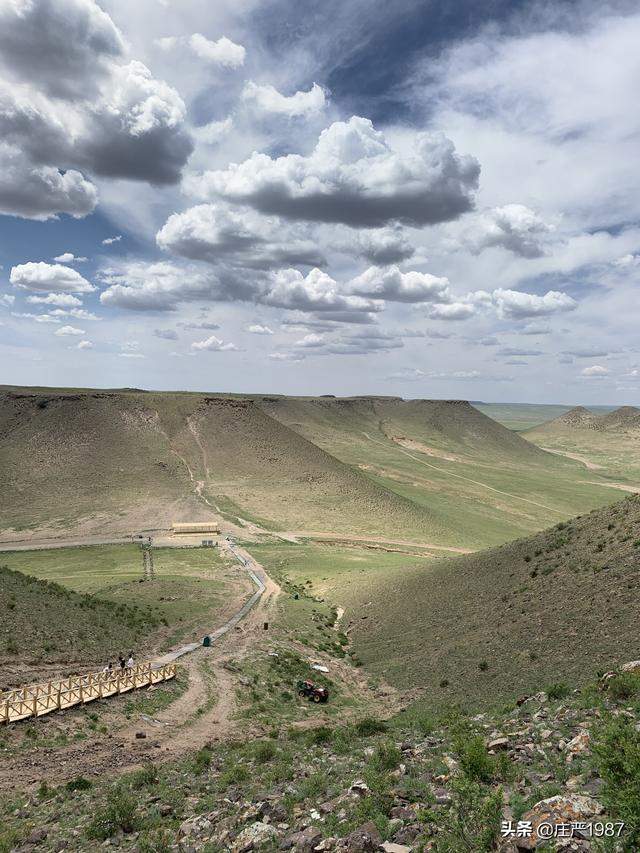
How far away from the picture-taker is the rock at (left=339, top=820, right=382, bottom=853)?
9.80 meters

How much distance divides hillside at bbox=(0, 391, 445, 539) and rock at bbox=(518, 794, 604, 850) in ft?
259

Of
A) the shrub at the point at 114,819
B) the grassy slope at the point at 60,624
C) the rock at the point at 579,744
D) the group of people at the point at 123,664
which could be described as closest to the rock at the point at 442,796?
the rock at the point at 579,744

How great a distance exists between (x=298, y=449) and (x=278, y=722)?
10079 centimetres

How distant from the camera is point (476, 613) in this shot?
108 ft

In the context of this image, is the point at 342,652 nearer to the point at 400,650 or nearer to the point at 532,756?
the point at 400,650

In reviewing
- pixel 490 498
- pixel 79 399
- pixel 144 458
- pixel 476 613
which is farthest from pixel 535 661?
pixel 79 399

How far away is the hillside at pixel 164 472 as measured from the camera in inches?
3526

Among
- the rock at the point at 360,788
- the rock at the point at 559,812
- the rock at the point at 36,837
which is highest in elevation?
the rock at the point at 559,812

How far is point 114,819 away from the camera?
13055 millimetres

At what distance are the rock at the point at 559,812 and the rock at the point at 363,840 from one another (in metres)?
3.05

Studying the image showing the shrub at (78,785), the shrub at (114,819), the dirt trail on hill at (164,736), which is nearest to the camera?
the shrub at (114,819)

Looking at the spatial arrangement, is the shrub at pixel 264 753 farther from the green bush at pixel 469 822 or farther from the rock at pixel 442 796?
the green bush at pixel 469 822

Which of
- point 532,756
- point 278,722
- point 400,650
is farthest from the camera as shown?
point 400,650

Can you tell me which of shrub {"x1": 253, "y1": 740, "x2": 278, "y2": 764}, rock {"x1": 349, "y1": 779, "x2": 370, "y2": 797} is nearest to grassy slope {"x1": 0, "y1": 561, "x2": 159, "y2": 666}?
shrub {"x1": 253, "y1": 740, "x2": 278, "y2": 764}
